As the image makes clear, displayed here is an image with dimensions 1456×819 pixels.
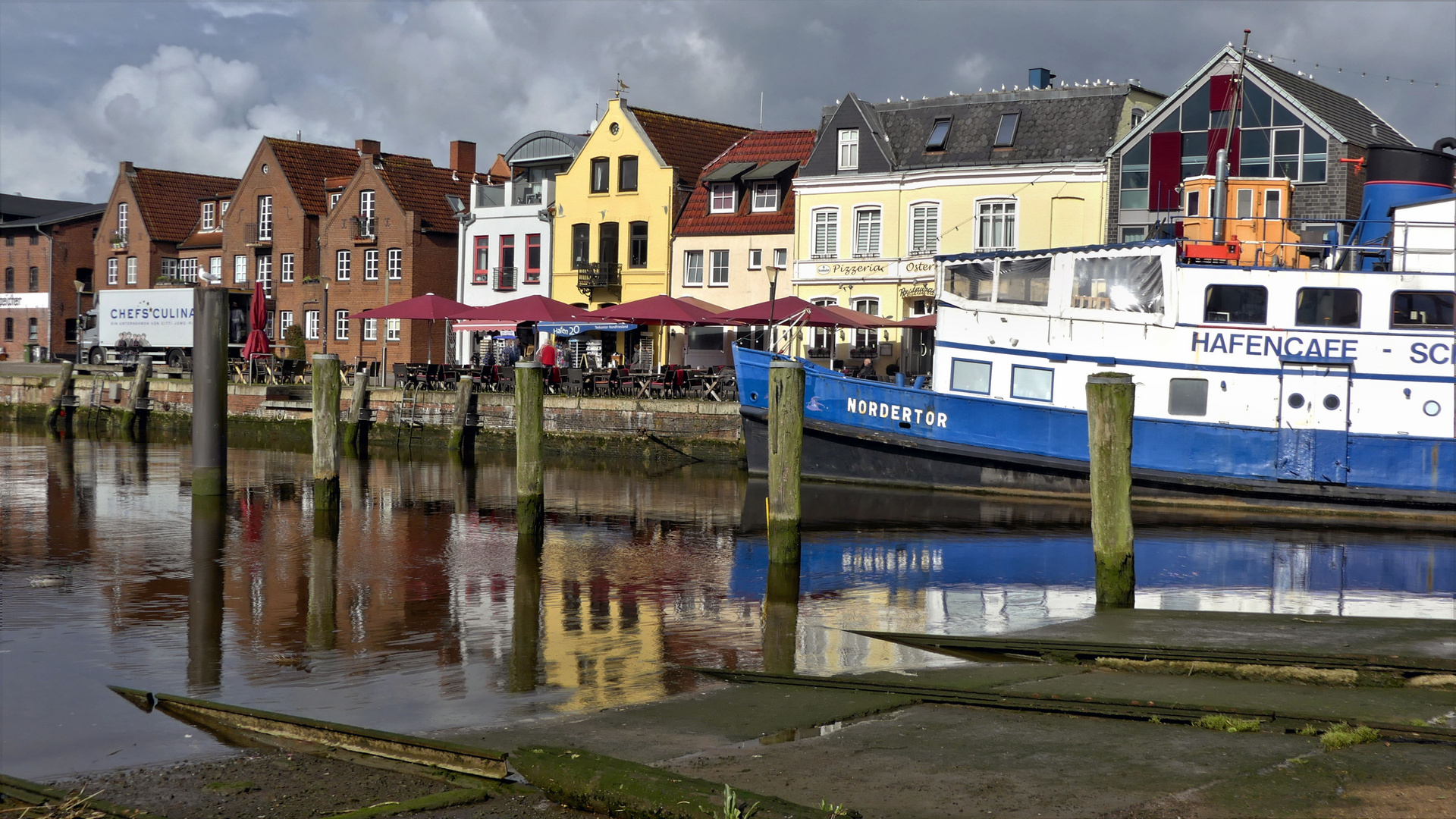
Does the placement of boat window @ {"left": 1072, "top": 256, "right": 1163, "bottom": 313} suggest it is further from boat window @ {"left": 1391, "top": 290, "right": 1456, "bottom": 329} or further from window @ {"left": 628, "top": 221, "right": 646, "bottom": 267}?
window @ {"left": 628, "top": 221, "right": 646, "bottom": 267}

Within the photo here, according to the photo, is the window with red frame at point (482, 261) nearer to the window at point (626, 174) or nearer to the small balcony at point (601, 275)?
the small balcony at point (601, 275)

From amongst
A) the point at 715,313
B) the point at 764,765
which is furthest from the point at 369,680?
the point at 715,313

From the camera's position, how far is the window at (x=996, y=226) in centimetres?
3747

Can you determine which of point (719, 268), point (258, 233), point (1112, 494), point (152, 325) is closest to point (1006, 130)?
point (719, 268)

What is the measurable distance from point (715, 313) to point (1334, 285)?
1604 cm

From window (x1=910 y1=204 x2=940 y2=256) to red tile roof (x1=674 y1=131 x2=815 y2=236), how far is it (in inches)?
177

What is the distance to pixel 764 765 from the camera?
7.39m

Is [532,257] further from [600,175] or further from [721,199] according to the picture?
[721,199]

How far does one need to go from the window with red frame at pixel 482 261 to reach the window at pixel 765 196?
1126 centimetres

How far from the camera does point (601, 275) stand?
149ft

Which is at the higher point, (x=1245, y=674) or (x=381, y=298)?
(x=381, y=298)

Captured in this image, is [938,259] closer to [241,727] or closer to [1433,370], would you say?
[1433,370]

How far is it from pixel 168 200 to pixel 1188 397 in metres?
53.5

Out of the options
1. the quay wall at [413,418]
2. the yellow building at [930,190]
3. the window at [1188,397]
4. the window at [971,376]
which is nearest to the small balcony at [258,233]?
the quay wall at [413,418]
